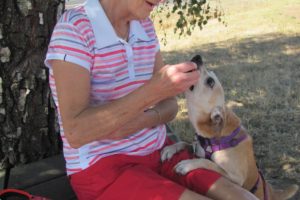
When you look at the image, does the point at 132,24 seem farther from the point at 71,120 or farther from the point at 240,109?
the point at 240,109

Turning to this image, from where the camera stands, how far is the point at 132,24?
2.54 metres

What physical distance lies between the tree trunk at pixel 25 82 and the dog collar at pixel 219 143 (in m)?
0.88

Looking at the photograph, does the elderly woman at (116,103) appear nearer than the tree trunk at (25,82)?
Yes

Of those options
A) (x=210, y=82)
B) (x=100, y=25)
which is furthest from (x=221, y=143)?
(x=100, y=25)

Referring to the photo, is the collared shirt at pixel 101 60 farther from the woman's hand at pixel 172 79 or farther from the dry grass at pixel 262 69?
the dry grass at pixel 262 69

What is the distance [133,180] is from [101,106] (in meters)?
0.37

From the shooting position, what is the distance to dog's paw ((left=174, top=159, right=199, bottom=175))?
2.48 meters

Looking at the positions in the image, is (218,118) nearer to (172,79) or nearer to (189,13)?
(172,79)

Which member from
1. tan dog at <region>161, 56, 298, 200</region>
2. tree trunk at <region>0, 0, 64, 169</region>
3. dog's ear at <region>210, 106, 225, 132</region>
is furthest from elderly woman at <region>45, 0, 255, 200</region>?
tree trunk at <region>0, 0, 64, 169</region>

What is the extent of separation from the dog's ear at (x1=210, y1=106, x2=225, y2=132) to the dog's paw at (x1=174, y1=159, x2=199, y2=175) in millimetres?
390

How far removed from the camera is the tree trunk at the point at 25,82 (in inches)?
109

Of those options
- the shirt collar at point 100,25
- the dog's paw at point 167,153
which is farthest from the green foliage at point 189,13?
the dog's paw at point 167,153

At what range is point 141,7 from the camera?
2.36 m

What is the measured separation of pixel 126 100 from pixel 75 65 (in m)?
0.26
